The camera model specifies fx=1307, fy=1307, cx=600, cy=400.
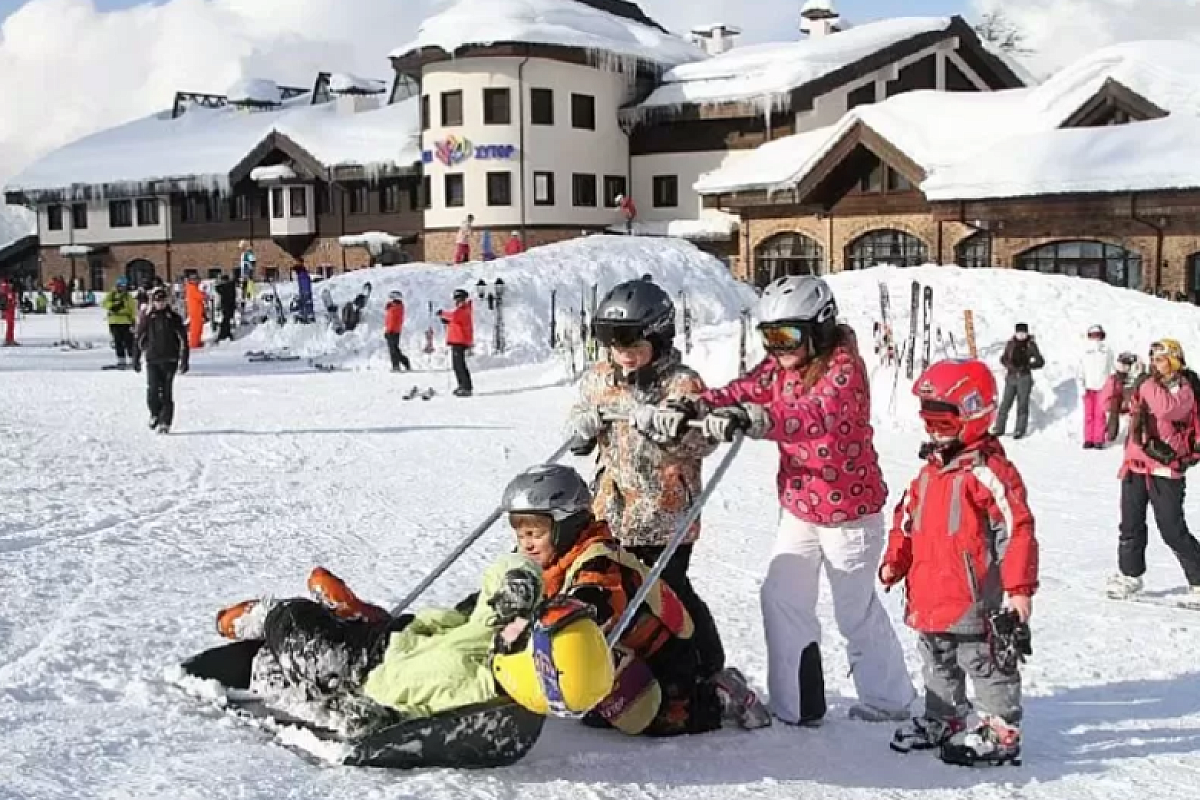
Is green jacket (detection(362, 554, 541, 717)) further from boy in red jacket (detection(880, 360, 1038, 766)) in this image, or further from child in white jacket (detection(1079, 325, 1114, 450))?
child in white jacket (detection(1079, 325, 1114, 450))

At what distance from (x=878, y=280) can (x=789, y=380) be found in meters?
16.5

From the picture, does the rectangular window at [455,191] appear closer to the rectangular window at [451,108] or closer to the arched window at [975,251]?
the rectangular window at [451,108]

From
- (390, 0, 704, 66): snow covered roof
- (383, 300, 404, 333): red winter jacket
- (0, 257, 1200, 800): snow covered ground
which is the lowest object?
(0, 257, 1200, 800): snow covered ground

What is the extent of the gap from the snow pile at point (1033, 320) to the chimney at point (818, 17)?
26.3m

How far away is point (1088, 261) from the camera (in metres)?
26.8

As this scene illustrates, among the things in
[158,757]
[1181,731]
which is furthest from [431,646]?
[1181,731]

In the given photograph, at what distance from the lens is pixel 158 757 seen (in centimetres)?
420

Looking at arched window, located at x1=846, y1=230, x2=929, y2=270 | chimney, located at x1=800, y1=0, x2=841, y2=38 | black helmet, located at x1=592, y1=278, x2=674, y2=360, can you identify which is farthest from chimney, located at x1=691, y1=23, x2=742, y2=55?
black helmet, located at x1=592, y1=278, x2=674, y2=360

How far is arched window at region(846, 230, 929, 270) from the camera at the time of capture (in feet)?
105

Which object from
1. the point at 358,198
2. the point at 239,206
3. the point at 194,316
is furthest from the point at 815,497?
the point at 239,206

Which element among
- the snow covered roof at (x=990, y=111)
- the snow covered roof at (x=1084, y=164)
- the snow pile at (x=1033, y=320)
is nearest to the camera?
the snow pile at (x=1033, y=320)

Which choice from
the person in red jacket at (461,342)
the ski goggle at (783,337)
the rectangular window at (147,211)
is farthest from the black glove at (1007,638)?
the rectangular window at (147,211)

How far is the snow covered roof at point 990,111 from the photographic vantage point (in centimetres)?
2723

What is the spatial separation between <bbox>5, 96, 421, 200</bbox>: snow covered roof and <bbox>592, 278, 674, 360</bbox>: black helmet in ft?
124
